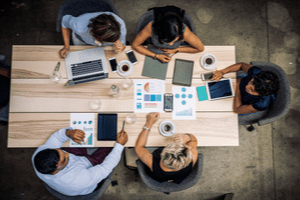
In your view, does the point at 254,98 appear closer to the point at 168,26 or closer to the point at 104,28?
the point at 168,26

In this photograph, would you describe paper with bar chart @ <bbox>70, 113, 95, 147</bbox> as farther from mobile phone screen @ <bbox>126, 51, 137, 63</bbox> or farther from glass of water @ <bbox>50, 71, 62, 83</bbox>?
mobile phone screen @ <bbox>126, 51, 137, 63</bbox>

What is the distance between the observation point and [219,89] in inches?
63.0

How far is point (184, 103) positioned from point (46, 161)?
3.84 feet

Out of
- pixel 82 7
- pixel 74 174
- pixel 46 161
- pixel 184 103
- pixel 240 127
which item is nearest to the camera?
pixel 46 161

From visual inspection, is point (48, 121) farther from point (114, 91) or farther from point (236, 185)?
point (236, 185)

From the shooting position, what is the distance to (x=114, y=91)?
4.92 ft

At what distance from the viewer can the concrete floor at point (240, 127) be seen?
2.29 m

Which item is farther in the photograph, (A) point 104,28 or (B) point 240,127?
(B) point 240,127

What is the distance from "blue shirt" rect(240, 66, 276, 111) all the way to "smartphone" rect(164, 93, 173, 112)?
0.64 metres

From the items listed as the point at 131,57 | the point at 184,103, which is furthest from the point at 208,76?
the point at 131,57

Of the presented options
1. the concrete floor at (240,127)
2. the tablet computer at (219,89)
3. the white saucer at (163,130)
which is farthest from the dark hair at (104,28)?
the concrete floor at (240,127)

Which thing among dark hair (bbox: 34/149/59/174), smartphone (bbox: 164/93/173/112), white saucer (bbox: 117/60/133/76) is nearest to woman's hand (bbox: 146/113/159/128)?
smartphone (bbox: 164/93/173/112)

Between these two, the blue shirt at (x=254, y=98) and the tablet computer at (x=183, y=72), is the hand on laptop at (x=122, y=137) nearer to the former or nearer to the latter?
the tablet computer at (x=183, y=72)

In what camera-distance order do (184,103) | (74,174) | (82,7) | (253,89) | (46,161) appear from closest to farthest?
(46,161) < (74,174) < (253,89) < (184,103) < (82,7)
